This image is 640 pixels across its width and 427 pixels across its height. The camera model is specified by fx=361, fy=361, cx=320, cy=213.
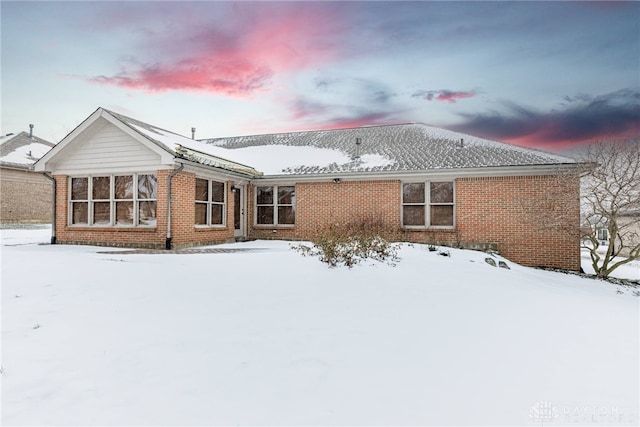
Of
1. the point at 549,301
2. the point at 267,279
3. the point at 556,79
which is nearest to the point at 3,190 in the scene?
the point at 267,279

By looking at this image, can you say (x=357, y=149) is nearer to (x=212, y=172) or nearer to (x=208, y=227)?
(x=212, y=172)

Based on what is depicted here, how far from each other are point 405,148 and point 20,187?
2701cm

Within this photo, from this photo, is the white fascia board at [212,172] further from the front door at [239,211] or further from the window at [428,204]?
the window at [428,204]

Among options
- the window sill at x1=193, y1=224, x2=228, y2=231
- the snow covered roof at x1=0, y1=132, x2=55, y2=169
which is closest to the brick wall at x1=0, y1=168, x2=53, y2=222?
the snow covered roof at x1=0, y1=132, x2=55, y2=169

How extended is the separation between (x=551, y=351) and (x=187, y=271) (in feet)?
20.9

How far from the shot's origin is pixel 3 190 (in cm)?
2494

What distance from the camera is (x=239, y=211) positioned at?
1648 centimetres

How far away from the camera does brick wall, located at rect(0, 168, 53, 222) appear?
983 inches

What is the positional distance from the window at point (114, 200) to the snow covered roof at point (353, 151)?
193cm

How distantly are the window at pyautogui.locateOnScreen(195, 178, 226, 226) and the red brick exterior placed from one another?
13.2 inches

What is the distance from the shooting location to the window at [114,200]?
42.4 ft

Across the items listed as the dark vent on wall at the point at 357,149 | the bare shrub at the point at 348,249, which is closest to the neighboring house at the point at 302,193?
the dark vent on wall at the point at 357,149

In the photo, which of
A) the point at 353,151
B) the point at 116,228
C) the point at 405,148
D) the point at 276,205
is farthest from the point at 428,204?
the point at 116,228

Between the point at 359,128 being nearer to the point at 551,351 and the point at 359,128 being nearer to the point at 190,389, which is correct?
the point at 551,351
